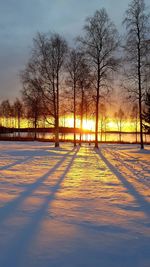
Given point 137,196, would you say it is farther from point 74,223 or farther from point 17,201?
point 17,201

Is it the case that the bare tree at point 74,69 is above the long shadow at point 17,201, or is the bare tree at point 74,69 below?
above

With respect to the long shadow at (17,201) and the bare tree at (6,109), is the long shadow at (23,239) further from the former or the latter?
the bare tree at (6,109)

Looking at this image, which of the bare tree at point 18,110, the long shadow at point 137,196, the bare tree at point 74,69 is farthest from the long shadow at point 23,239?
the bare tree at point 18,110

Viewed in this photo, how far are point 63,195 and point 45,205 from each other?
899 mm

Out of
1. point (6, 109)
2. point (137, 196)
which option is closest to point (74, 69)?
point (137, 196)

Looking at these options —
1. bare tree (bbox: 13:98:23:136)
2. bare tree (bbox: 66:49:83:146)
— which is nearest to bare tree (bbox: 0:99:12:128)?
bare tree (bbox: 13:98:23:136)

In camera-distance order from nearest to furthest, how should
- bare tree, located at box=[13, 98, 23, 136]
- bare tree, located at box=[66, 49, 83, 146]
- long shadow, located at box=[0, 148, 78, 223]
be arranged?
long shadow, located at box=[0, 148, 78, 223] → bare tree, located at box=[66, 49, 83, 146] → bare tree, located at box=[13, 98, 23, 136]

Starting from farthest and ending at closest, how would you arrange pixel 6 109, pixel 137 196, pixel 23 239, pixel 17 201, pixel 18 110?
pixel 6 109, pixel 18 110, pixel 137 196, pixel 17 201, pixel 23 239

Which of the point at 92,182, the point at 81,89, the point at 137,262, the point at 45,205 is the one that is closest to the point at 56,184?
the point at 92,182

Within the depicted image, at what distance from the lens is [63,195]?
6.44 metres

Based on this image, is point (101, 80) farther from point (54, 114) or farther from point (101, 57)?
point (54, 114)

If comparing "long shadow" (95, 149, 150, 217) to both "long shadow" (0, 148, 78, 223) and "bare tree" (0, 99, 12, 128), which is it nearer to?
"long shadow" (0, 148, 78, 223)

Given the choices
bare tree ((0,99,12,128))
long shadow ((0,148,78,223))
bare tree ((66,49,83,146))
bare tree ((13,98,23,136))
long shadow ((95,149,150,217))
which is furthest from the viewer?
bare tree ((0,99,12,128))

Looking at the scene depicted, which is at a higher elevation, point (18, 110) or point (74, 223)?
point (18, 110)
